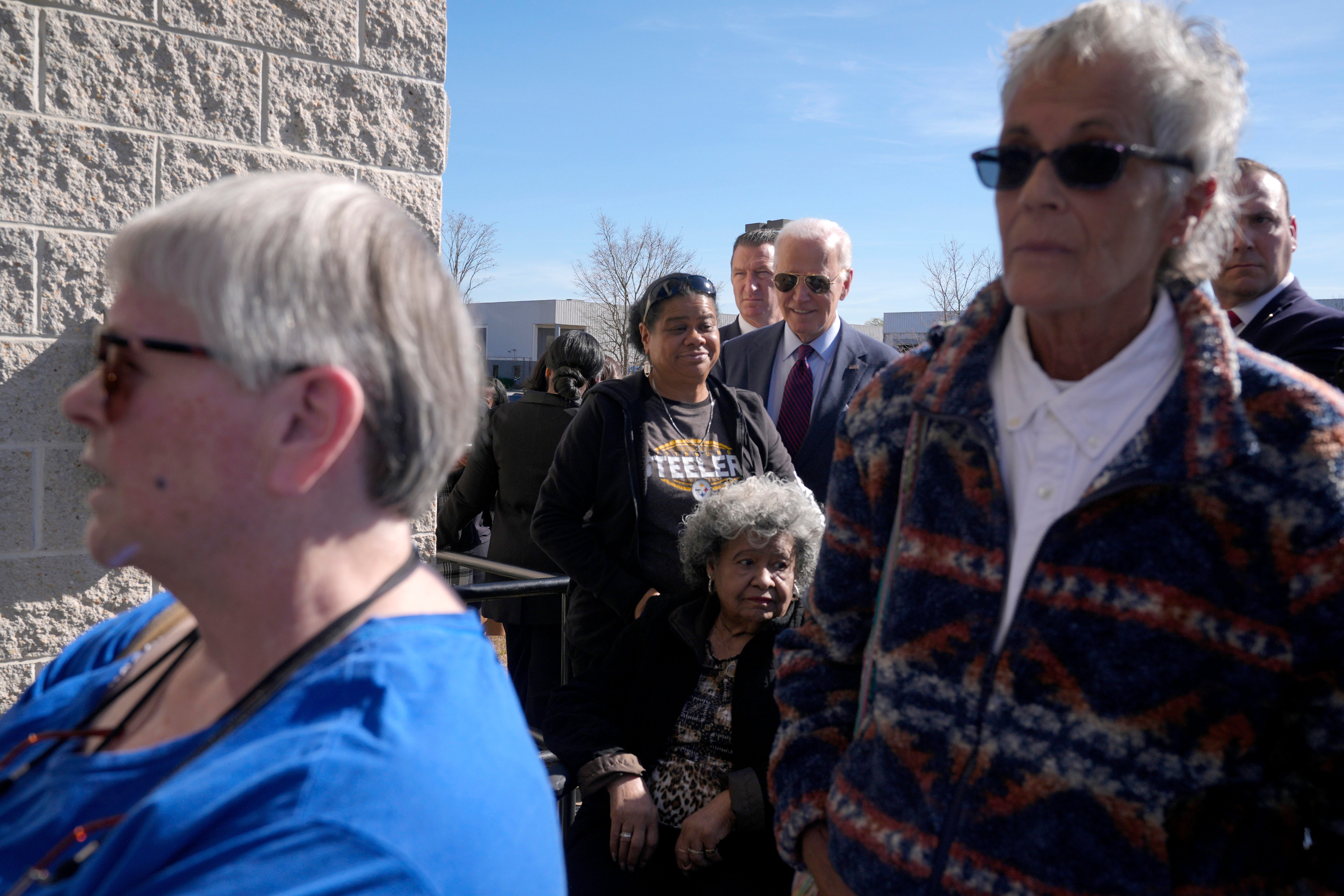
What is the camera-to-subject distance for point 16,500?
2715 millimetres

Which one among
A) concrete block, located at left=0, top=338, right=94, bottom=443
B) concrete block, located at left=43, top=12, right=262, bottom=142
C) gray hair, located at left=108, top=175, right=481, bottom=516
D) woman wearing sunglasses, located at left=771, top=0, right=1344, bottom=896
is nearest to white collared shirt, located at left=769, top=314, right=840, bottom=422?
concrete block, located at left=43, top=12, right=262, bottom=142

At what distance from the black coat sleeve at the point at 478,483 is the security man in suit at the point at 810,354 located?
1.22 meters

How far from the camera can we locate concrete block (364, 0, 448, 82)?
10.1ft

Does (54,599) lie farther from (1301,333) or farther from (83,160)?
(1301,333)

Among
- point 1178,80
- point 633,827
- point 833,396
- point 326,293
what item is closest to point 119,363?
point 326,293

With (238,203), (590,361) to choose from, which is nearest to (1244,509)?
(238,203)

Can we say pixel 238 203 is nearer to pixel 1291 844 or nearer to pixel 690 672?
pixel 1291 844

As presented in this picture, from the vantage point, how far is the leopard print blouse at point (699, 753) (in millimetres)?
2744

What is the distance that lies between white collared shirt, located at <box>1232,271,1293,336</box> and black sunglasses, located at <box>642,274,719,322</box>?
190 cm

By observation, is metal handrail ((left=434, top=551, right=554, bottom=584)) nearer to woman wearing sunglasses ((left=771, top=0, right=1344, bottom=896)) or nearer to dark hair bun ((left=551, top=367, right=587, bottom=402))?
dark hair bun ((left=551, top=367, right=587, bottom=402))

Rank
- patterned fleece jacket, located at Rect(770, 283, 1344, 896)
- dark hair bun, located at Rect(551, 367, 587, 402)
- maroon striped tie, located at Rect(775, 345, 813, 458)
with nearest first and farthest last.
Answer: patterned fleece jacket, located at Rect(770, 283, 1344, 896) → maroon striped tie, located at Rect(775, 345, 813, 458) → dark hair bun, located at Rect(551, 367, 587, 402)

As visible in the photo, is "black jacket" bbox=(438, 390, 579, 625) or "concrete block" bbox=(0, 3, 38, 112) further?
"black jacket" bbox=(438, 390, 579, 625)

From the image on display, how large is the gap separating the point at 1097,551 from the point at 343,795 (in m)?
1.00

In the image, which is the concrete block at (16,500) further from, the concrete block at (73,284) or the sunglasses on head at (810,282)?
the sunglasses on head at (810,282)
